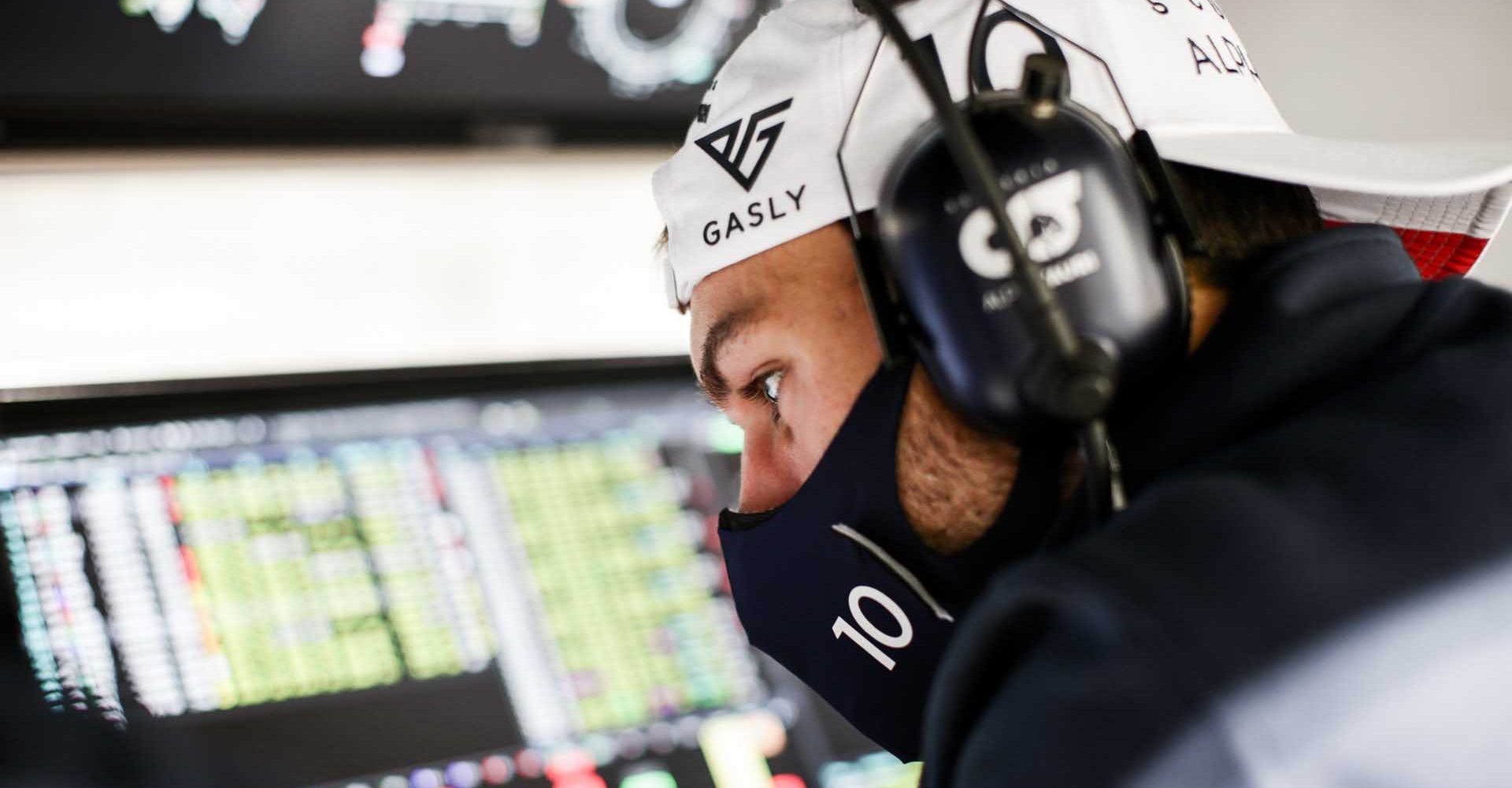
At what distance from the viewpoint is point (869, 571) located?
2.07ft

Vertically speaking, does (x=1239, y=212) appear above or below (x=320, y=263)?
below

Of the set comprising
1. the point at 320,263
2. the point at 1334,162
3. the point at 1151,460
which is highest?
the point at 320,263

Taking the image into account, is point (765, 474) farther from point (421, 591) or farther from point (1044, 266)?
point (421, 591)

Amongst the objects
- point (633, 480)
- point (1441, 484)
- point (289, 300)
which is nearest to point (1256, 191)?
point (1441, 484)

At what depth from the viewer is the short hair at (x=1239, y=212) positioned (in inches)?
23.9

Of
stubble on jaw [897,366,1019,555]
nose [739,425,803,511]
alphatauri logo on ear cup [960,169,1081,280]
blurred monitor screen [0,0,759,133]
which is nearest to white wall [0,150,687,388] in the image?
blurred monitor screen [0,0,759,133]

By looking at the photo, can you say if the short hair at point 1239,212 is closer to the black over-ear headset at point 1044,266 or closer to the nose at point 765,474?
the black over-ear headset at point 1044,266

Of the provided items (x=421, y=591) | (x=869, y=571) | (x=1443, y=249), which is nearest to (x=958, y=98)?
(x=869, y=571)

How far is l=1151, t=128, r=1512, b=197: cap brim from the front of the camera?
0.57m

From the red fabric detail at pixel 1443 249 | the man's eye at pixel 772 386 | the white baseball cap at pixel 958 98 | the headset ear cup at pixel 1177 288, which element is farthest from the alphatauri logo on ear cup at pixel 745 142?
the red fabric detail at pixel 1443 249

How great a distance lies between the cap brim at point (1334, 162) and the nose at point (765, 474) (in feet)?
0.85

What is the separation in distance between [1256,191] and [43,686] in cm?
88

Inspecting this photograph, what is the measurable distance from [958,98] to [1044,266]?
14cm

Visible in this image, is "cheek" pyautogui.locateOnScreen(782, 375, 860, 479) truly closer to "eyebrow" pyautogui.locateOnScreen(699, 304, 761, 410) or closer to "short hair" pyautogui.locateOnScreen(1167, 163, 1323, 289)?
"eyebrow" pyautogui.locateOnScreen(699, 304, 761, 410)
